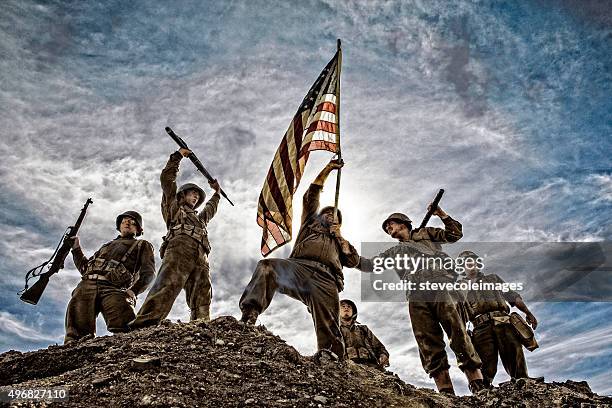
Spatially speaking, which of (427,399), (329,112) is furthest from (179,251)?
(427,399)

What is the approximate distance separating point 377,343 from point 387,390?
4453 mm

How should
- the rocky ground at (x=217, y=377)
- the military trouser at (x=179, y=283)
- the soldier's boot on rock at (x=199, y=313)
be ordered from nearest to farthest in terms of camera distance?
the rocky ground at (x=217, y=377) → the military trouser at (x=179, y=283) → the soldier's boot on rock at (x=199, y=313)

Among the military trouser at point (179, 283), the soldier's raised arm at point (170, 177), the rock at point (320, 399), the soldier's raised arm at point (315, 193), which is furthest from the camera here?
the soldier's raised arm at point (170, 177)

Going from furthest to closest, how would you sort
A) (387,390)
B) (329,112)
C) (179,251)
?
(329,112)
(179,251)
(387,390)

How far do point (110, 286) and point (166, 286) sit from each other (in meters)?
0.87

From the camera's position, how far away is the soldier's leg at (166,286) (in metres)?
6.70

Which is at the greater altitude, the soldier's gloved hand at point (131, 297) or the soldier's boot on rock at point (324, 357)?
the soldier's gloved hand at point (131, 297)

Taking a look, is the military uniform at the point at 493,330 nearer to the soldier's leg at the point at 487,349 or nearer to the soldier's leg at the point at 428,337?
the soldier's leg at the point at 487,349

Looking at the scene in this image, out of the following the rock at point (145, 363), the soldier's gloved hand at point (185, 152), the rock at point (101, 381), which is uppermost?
the soldier's gloved hand at point (185, 152)

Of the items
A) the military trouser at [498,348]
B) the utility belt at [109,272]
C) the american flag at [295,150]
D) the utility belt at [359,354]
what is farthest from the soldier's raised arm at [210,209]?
the military trouser at [498,348]

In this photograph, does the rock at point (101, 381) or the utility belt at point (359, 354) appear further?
the utility belt at point (359, 354)

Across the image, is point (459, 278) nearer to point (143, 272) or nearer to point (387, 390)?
point (387, 390)

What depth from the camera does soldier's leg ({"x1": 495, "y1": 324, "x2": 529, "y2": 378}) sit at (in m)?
7.69

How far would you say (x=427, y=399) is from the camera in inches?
209
